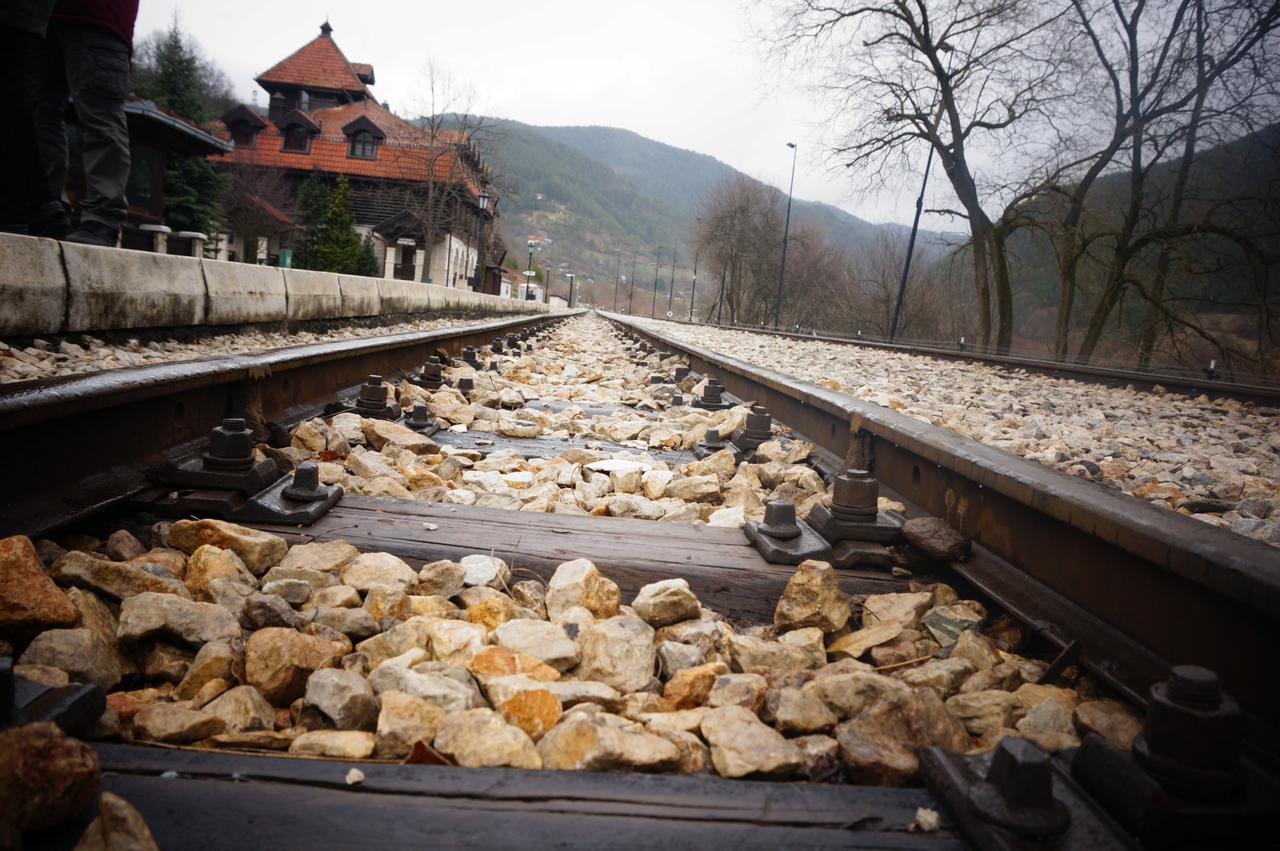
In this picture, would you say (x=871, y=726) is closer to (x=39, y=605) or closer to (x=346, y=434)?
(x=39, y=605)

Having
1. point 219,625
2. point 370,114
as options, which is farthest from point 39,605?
point 370,114

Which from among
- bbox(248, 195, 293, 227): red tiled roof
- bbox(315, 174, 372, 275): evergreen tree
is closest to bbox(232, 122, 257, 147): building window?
bbox(248, 195, 293, 227): red tiled roof

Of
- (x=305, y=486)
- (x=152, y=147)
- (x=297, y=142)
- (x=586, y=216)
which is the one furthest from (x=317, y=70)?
(x=586, y=216)

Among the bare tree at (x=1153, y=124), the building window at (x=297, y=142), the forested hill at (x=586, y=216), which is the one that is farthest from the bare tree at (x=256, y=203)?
the forested hill at (x=586, y=216)

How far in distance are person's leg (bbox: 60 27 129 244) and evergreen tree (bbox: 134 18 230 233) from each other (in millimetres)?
27103

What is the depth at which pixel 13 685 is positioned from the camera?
3.31 feet

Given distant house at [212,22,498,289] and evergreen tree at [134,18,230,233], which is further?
distant house at [212,22,498,289]

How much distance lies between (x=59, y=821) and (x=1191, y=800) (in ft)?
4.64

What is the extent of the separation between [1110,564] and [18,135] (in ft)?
19.2

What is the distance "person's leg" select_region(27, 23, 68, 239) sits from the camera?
4641 mm

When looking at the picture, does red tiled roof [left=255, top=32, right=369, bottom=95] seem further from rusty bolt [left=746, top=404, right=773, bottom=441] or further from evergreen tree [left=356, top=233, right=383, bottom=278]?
rusty bolt [left=746, top=404, right=773, bottom=441]

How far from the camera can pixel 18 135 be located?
4535 mm

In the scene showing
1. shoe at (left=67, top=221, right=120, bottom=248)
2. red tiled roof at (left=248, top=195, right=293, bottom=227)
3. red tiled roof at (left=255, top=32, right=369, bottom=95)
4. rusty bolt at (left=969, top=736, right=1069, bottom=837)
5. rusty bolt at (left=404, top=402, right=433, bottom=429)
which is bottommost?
rusty bolt at (left=404, top=402, right=433, bottom=429)

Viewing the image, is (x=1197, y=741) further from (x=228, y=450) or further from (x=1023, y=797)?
(x=228, y=450)
